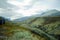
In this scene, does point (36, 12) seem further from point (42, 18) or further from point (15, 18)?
point (15, 18)

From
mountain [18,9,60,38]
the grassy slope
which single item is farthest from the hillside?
mountain [18,9,60,38]

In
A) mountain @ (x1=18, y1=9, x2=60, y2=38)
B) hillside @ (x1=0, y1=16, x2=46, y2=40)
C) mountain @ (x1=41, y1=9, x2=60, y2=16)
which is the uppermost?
mountain @ (x1=41, y1=9, x2=60, y2=16)

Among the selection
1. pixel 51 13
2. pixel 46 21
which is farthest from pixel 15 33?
pixel 51 13

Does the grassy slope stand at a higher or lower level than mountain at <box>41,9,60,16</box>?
lower

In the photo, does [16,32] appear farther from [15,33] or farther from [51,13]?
[51,13]

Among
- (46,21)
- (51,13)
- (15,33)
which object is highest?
(51,13)

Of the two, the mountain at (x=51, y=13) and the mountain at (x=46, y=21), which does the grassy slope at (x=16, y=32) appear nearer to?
the mountain at (x=46, y=21)

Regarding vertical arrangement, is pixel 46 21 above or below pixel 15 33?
above

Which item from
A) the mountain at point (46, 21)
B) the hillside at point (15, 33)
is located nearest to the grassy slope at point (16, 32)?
the hillside at point (15, 33)

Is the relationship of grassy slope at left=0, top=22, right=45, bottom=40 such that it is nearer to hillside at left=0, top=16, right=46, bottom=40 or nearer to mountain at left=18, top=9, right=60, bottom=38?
hillside at left=0, top=16, right=46, bottom=40

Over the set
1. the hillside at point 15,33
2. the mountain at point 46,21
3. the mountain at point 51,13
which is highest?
the mountain at point 51,13

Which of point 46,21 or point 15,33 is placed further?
point 46,21
